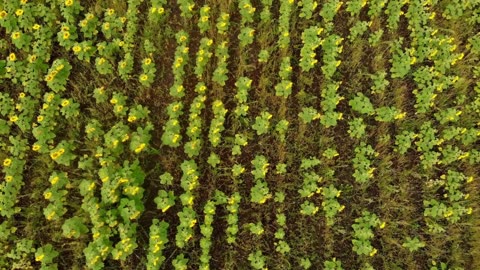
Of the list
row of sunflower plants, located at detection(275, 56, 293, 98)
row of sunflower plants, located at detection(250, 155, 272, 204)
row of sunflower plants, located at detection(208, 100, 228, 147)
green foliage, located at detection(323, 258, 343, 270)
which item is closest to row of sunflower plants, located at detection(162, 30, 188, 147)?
row of sunflower plants, located at detection(208, 100, 228, 147)

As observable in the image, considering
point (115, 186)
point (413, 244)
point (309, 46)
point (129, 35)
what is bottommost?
point (413, 244)

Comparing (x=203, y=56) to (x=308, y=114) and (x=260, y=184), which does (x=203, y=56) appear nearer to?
(x=308, y=114)

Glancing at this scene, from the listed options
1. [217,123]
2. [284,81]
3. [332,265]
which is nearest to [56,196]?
[217,123]

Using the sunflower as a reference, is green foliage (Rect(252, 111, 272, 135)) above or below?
above

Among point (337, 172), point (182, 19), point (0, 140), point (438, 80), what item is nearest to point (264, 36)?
point (182, 19)

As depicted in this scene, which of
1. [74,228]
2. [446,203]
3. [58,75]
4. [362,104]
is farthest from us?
[446,203]

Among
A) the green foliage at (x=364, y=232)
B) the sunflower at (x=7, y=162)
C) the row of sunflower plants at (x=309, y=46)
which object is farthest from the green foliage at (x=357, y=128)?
the sunflower at (x=7, y=162)

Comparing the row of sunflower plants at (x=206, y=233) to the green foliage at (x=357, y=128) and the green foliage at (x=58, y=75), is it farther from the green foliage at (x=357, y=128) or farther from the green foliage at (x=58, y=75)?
the green foliage at (x=58, y=75)

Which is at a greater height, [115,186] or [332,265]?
[115,186]

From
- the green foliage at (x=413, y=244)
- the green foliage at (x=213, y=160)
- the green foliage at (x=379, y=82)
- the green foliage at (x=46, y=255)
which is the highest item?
the green foliage at (x=379, y=82)

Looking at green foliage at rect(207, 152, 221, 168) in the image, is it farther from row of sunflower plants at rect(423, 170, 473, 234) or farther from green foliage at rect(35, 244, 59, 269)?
row of sunflower plants at rect(423, 170, 473, 234)

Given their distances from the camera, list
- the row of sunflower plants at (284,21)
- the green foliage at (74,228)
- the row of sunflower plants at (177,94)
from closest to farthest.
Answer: the green foliage at (74,228)
the row of sunflower plants at (177,94)
the row of sunflower plants at (284,21)
